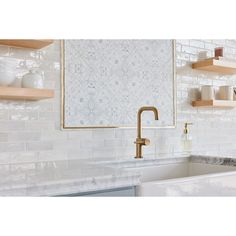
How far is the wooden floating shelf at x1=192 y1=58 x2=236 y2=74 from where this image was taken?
3.09 metres

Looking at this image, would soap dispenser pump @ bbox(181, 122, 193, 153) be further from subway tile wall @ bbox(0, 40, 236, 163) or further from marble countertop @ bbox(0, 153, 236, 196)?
marble countertop @ bbox(0, 153, 236, 196)

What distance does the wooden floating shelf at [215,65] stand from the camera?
309 cm

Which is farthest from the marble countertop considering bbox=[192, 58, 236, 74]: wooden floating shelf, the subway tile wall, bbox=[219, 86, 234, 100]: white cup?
bbox=[219, 86, 234, 100]: white cup

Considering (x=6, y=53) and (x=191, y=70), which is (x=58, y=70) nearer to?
(x=6, y=53)

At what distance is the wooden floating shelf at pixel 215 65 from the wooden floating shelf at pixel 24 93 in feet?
4.55

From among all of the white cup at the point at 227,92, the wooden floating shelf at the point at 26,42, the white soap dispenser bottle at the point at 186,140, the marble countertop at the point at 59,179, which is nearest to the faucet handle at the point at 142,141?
the marble countertop at the point at 59,179

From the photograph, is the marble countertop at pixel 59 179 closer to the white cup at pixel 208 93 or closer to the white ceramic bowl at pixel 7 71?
the white ceramic bowl at pixel 7 71

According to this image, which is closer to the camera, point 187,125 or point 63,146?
point 63,146

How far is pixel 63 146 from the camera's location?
2.53 metres

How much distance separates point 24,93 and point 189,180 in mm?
1005

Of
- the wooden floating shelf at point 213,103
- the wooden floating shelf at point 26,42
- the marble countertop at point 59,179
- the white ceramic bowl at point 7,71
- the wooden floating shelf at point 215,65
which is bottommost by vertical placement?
the marble countertop at point 59,179

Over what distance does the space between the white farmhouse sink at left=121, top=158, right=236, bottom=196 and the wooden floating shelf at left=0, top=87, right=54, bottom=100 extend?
761 mm
